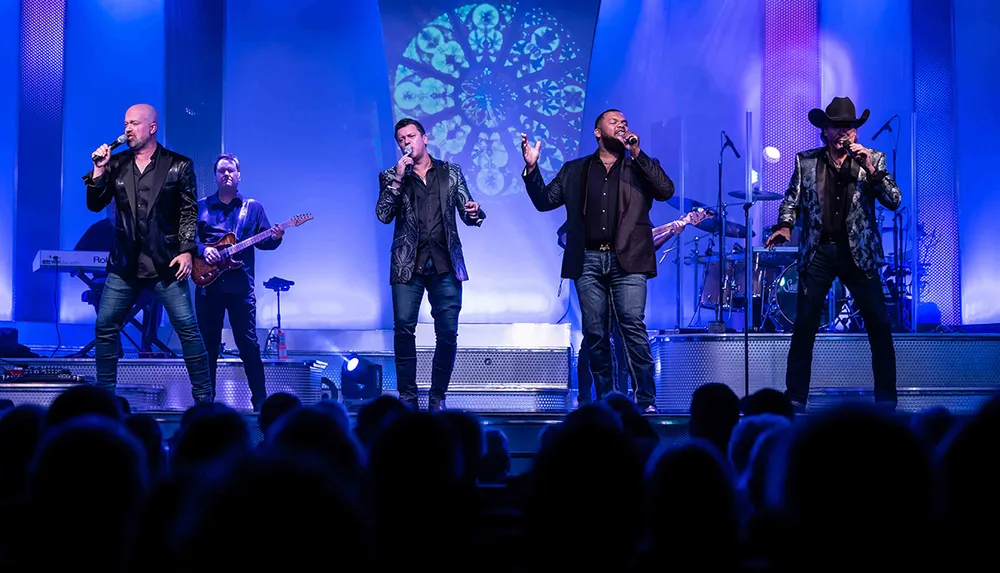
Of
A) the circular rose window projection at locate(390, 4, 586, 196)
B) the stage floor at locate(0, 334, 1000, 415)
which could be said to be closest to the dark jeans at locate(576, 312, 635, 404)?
the stage floor at locate(0, 334, 1000, 415)

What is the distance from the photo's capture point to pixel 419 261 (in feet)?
21.3

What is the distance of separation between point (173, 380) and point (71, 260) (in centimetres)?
207

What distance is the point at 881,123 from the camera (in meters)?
11.6

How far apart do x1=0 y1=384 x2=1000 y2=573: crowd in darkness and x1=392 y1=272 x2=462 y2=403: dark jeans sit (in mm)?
3927

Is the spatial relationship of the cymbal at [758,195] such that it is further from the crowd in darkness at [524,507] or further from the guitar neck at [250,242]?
the crowd in darkness at [524,507]

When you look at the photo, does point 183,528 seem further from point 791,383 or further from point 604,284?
point 791,383

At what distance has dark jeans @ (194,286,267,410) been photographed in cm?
741

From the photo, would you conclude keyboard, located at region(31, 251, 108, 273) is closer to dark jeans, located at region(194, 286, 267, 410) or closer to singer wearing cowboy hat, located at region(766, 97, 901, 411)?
dark jeans, located at region(194, 286, 267, 410)

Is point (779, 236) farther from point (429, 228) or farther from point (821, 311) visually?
point (429, 228)

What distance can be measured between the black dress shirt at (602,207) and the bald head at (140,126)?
2.78 m

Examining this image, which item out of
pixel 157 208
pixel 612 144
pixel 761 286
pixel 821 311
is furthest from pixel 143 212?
pixel 761 286

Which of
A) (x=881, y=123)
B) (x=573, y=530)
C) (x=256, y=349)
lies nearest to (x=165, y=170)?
(x=256, y=349)

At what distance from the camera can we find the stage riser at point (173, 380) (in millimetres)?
8008

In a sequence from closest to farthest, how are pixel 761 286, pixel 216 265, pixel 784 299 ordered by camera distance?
pixel 216 265
pixel 784 299
pixel 761 286
